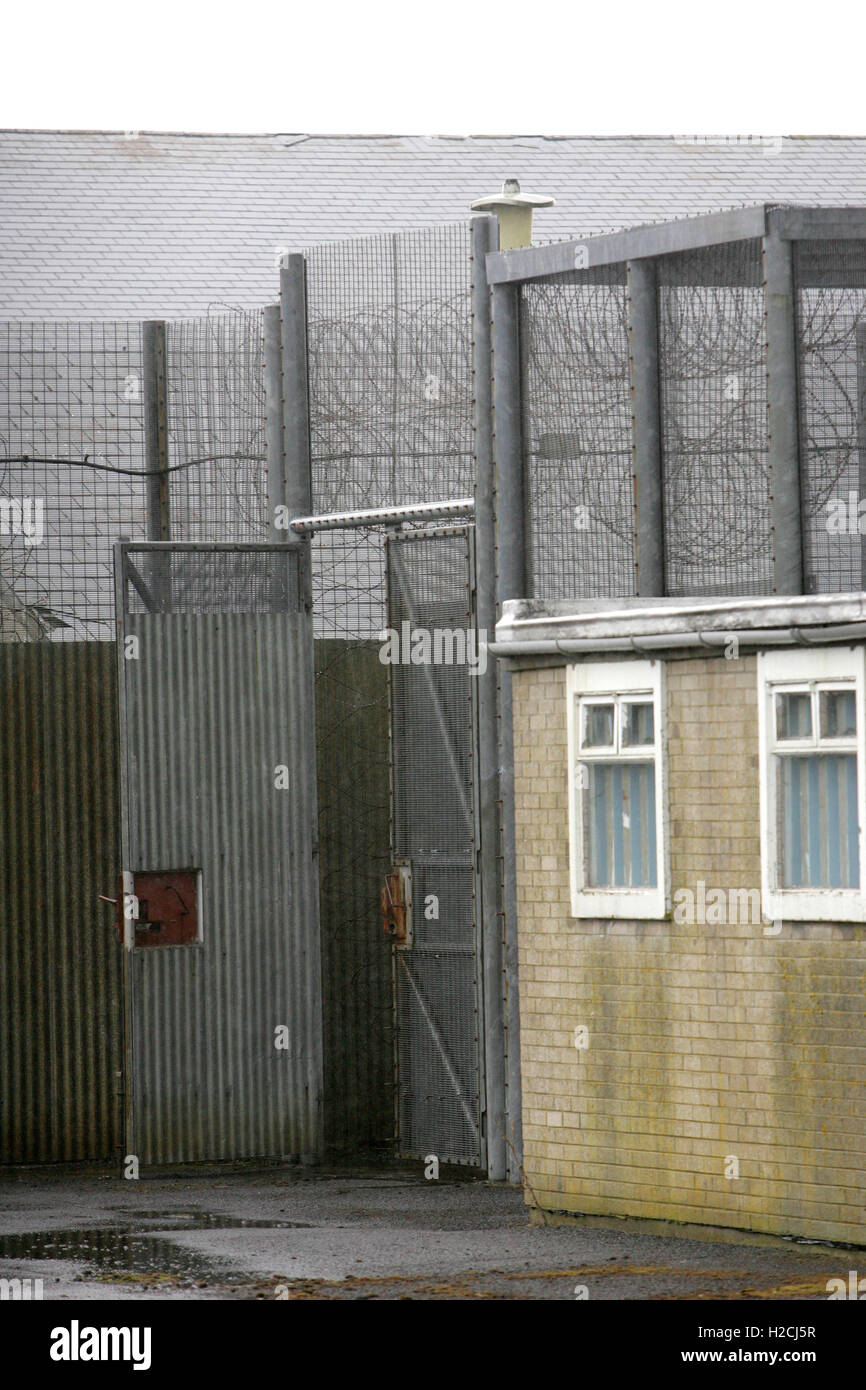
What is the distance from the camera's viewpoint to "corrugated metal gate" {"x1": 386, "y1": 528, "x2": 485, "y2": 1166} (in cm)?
1394

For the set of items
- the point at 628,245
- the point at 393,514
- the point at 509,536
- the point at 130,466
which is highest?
the point at 628,245

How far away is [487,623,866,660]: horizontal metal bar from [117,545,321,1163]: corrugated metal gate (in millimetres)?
2132

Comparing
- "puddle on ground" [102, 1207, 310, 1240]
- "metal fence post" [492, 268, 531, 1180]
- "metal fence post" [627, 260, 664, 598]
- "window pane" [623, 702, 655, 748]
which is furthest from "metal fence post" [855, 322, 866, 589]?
"puddle on ground" [102, 1207, 310, 1240]

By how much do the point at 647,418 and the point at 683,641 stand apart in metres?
1.89

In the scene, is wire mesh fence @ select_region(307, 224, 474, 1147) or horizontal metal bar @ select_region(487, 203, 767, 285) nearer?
horizontal metal bar @ select_region(487, 203, 767, 285)

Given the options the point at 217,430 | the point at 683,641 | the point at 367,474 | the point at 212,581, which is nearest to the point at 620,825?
the point at 683,641

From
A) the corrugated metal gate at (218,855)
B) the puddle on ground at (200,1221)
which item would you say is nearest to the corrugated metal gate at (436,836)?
the corrugated metal gate at (218,855)

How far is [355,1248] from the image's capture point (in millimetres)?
11180

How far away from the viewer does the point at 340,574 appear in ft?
53.7

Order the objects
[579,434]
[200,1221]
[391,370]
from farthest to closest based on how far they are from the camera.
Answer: [391,370] → [579,434] → [200,1221]

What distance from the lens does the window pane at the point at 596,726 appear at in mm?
12141

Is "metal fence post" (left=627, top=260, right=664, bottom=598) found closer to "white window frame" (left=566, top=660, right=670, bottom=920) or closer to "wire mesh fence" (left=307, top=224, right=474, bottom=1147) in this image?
"white window frame" (left=566, top=660, right=670, bottom=920)

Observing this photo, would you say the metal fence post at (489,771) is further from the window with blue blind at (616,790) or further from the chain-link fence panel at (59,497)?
the chain-link fence panel at (59,497)

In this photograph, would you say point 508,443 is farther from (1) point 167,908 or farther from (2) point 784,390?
(1) point 167,908
